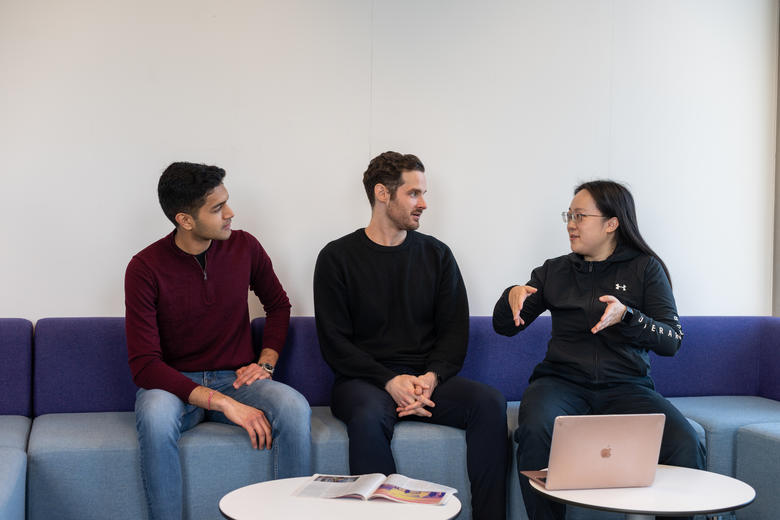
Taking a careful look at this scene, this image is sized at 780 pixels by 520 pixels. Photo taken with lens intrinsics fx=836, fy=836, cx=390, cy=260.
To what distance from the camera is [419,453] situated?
115 inches

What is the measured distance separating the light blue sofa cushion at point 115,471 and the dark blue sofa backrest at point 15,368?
0.35m

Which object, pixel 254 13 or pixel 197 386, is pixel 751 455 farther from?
pixel 254 13

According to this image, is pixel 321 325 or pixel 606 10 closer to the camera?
pixel 321 325

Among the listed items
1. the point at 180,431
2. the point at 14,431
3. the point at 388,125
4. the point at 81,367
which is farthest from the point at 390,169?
the point at 14,431

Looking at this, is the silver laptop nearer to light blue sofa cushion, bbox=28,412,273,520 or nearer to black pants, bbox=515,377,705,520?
black pants, bbox=515,377,705,520

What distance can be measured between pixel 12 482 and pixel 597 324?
1867mm

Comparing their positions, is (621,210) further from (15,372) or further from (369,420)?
(15,372)

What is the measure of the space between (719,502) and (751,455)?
1.17 meters

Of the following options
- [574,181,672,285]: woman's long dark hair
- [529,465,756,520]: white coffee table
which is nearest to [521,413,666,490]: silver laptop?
[529,465,756,520]: white coffee table

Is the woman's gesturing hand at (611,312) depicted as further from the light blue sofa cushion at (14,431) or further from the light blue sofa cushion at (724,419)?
the light blue sofa cushion at (14,431)

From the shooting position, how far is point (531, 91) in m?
3.94

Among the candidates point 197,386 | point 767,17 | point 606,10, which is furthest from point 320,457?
point 767,17

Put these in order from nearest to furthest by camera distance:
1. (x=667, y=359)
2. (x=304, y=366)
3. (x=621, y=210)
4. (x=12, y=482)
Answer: (x=12, y=482) → (x=621, y=210) → (x=304, y=366) → (x=667, y=359)

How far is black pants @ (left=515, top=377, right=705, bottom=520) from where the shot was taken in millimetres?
2705
